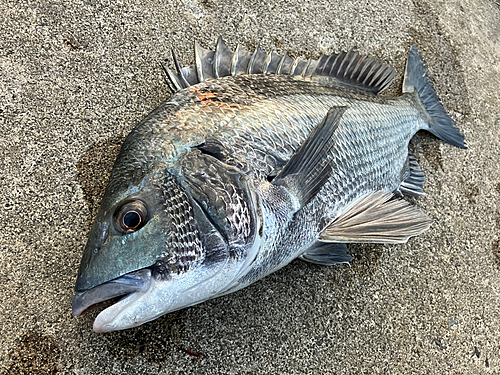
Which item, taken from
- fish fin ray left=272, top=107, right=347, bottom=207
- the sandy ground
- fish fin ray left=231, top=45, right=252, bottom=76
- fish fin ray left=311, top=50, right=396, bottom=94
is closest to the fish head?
fish fin ray left=272, top=107, right=347, bottom=207

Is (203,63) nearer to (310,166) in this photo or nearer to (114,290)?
(310,166)

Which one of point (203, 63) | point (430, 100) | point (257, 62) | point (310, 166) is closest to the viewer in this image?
point (310, 166)

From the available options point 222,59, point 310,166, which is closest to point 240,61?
point 222,59

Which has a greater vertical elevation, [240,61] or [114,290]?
[240,61]

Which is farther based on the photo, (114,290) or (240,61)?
(240,61)

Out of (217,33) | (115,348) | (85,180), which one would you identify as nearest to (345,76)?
(217,33)

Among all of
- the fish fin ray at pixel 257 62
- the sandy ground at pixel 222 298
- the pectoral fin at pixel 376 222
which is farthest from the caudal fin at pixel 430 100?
the fish fin ray at pixel 257 62

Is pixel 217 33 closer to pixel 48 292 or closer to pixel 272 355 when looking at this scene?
pixel 48 292
